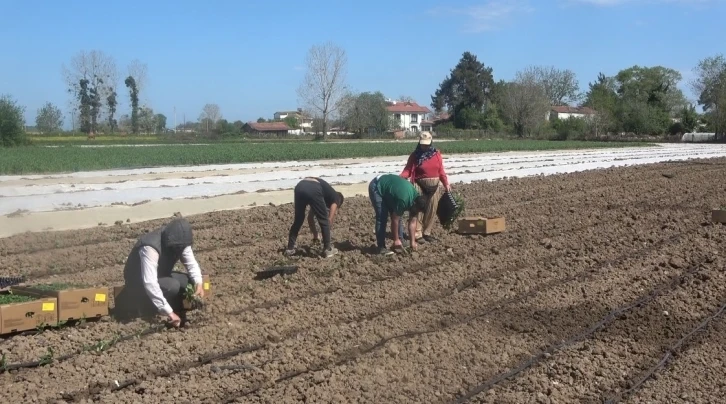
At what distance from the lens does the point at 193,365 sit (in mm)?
5305

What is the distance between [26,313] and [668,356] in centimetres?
499

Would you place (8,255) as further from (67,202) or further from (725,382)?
(725,382)

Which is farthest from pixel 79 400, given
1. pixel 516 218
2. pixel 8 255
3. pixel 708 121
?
pixel 708 121

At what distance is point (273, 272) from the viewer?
790 centimetres

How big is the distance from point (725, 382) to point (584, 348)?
1.02 metres

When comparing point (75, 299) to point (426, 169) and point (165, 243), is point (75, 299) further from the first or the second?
point (426, 169)

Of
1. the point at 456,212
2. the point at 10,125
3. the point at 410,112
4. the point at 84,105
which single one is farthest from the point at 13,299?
the point at 410,112

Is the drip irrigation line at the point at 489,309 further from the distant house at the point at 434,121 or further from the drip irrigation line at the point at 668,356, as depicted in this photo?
the distant house at the point at 434,121

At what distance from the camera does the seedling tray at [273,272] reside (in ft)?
25.8

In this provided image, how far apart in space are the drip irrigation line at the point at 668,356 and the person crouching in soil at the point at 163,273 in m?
3.36

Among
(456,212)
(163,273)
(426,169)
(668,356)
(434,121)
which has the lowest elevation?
(668,356)

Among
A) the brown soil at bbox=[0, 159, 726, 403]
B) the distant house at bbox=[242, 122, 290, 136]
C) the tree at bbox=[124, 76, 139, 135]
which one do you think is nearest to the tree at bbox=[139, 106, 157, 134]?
the tree at bbox=[124, 76, 139, 135]

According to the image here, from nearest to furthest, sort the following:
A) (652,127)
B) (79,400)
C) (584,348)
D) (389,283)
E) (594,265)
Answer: (79,400) → (584,348) → (389,283) → (594,265) → (652,127)

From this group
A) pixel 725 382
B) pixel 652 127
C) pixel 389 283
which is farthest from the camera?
pixel 652 127
